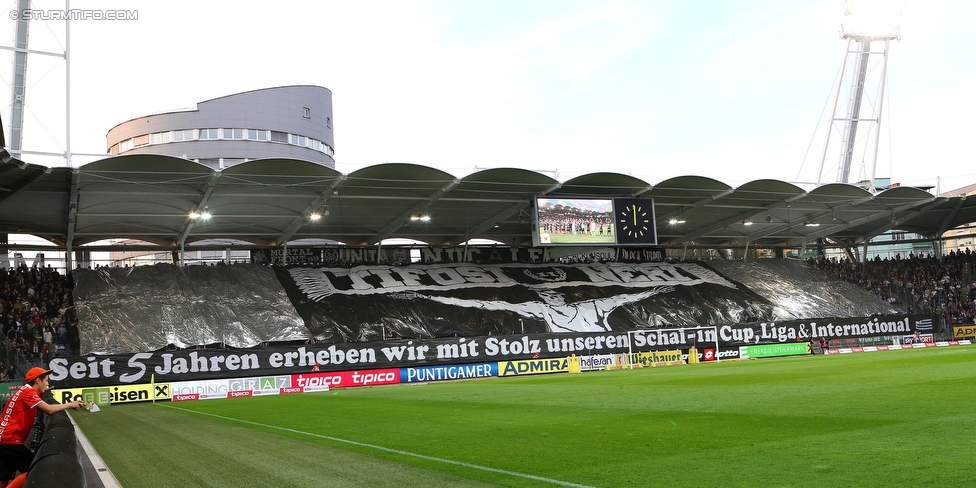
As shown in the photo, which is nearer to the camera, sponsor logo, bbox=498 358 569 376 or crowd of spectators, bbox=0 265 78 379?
crowd of spectators, bbox=0 265 78 379

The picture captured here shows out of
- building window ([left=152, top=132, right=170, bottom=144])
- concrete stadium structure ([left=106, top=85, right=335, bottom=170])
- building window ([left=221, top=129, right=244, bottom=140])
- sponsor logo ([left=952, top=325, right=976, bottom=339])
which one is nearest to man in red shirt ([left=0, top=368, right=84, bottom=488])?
sponsor logo ([left=952, top=325, right=976, bottom=339])

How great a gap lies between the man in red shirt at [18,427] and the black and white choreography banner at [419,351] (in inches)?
897

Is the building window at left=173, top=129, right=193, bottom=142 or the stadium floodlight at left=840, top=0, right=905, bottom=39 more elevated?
the stadium floodlight at left=840, top=0, right=905, bottom=39

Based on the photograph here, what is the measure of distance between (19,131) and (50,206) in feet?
14.1

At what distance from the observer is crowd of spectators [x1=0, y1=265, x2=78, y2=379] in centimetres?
2770

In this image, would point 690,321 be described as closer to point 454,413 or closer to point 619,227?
point 619,227

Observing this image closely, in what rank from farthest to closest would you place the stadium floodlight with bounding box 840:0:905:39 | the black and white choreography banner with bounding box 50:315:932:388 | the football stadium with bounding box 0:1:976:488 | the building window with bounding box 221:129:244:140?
the building window with bounding box 221:129:244:140, the stadium floodlight with bounding box 840:0:905:39, the black and white choreography banner with bounding box 50:315:932:388, the football stadium with bounding box 0:1:976:488

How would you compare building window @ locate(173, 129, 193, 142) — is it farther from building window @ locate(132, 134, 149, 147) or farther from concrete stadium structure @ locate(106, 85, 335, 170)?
building window @ locate(132, 134, 149, 147)

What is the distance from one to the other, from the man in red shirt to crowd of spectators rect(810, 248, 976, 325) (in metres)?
49.4

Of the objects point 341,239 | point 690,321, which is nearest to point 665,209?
point 690,321

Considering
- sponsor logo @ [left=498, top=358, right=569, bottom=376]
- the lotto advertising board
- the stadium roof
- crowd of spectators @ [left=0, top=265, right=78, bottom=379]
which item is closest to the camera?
crowd of spectators @ [left=0, top=265, right=78, bottom=379]

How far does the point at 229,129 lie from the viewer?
2559 inches

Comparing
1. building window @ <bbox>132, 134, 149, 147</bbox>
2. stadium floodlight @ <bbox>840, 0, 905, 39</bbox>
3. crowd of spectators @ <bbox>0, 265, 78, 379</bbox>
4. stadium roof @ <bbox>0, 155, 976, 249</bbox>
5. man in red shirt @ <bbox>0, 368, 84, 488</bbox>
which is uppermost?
stadium floodlight @ <bbox>840, 0, 905, 39</bbox>

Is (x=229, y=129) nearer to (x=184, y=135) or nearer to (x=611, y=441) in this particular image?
(x=184, y=135)
